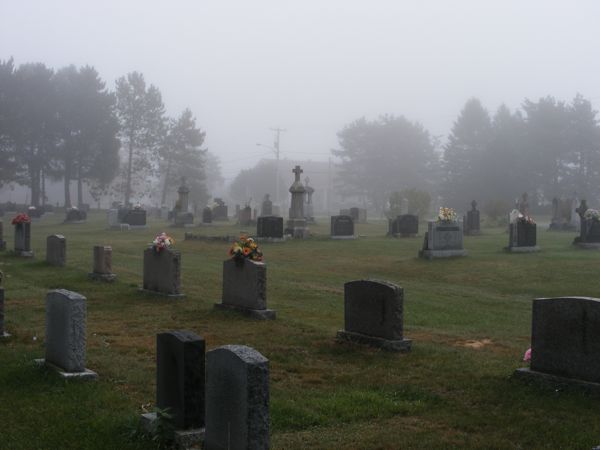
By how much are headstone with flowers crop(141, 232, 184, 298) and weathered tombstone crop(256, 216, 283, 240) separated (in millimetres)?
14807

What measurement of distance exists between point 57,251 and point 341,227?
13.9 meters

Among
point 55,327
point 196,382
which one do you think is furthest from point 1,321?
point 196,382

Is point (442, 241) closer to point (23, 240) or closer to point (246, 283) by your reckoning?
point (246, 283)

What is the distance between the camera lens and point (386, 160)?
282ft

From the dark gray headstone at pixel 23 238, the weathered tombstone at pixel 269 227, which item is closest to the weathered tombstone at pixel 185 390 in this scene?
the dark gray headstone at pixel 23 238

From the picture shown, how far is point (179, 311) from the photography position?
13023 millimetres

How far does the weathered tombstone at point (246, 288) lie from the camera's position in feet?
40.4

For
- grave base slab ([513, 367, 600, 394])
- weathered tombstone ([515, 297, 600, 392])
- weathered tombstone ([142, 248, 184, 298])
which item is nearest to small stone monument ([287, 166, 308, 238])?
weathered tombstone ([142, 248, 184, 298])

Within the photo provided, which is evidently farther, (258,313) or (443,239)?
(443,239)

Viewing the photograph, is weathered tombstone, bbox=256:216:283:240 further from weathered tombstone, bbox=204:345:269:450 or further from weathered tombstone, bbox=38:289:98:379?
weathered tombstone, bbox=204:345:269:450

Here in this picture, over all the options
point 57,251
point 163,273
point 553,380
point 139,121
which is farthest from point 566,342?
point 139,121

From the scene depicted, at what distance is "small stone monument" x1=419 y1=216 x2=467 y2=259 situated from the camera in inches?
900

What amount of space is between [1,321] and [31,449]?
4888mm

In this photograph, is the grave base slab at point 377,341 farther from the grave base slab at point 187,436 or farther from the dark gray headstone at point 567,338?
the grave base slab at point 187,436
